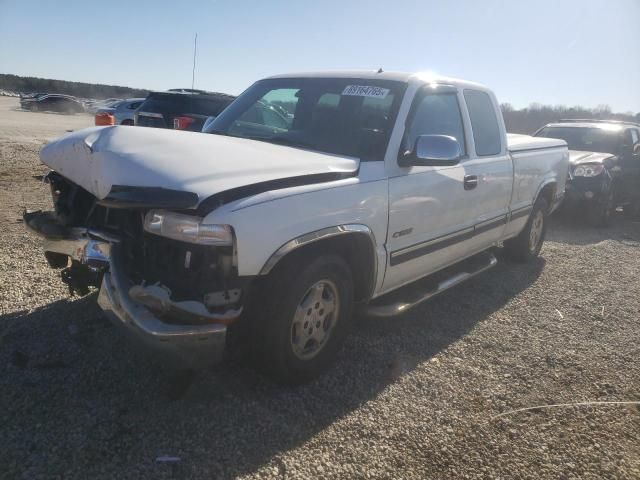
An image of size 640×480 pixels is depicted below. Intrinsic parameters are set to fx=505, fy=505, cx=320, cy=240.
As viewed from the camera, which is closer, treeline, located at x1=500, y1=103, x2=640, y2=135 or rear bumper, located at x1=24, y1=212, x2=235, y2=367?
rear bumper, located at x1=24, y1=212, x2=235, y2=367

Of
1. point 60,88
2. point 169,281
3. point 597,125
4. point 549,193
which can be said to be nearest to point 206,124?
point 169,281

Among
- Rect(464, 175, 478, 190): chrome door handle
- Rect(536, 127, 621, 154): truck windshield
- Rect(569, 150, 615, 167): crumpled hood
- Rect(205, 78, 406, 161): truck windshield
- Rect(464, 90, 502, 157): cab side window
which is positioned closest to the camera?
Rect(205, 78, 406, 161): truck windshield

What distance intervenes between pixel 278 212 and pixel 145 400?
1.32 meters

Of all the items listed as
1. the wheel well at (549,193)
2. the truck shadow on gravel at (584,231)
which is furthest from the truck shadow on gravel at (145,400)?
the truck shadow on gravel at (584,231)

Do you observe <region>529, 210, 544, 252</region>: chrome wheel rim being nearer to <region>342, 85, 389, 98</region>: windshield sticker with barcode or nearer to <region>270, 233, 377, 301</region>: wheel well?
<region>342, 85, 389, 98</region>: windshield sticker with barcode

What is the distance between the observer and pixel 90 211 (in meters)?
3.13

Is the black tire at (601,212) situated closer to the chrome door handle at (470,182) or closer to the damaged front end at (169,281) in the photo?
the chrome door handle at (470,182)

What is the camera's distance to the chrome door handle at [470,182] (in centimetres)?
416

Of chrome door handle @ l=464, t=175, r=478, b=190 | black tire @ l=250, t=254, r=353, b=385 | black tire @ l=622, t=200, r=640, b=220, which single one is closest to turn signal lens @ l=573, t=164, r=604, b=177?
black tire @ l=622, t=200, r=640, b=220

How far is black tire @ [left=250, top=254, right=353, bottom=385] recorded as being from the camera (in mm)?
2734

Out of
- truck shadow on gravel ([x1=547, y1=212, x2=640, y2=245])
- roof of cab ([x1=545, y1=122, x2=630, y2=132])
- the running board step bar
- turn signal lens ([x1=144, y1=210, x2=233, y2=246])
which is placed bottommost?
the running board step bar

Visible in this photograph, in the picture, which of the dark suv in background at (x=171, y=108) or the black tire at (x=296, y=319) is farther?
the dark suv in background at (x=171, y=108)

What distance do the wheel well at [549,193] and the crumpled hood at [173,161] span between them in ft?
12.4

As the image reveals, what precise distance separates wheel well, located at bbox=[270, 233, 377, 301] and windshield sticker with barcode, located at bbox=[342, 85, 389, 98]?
45.8 inches
